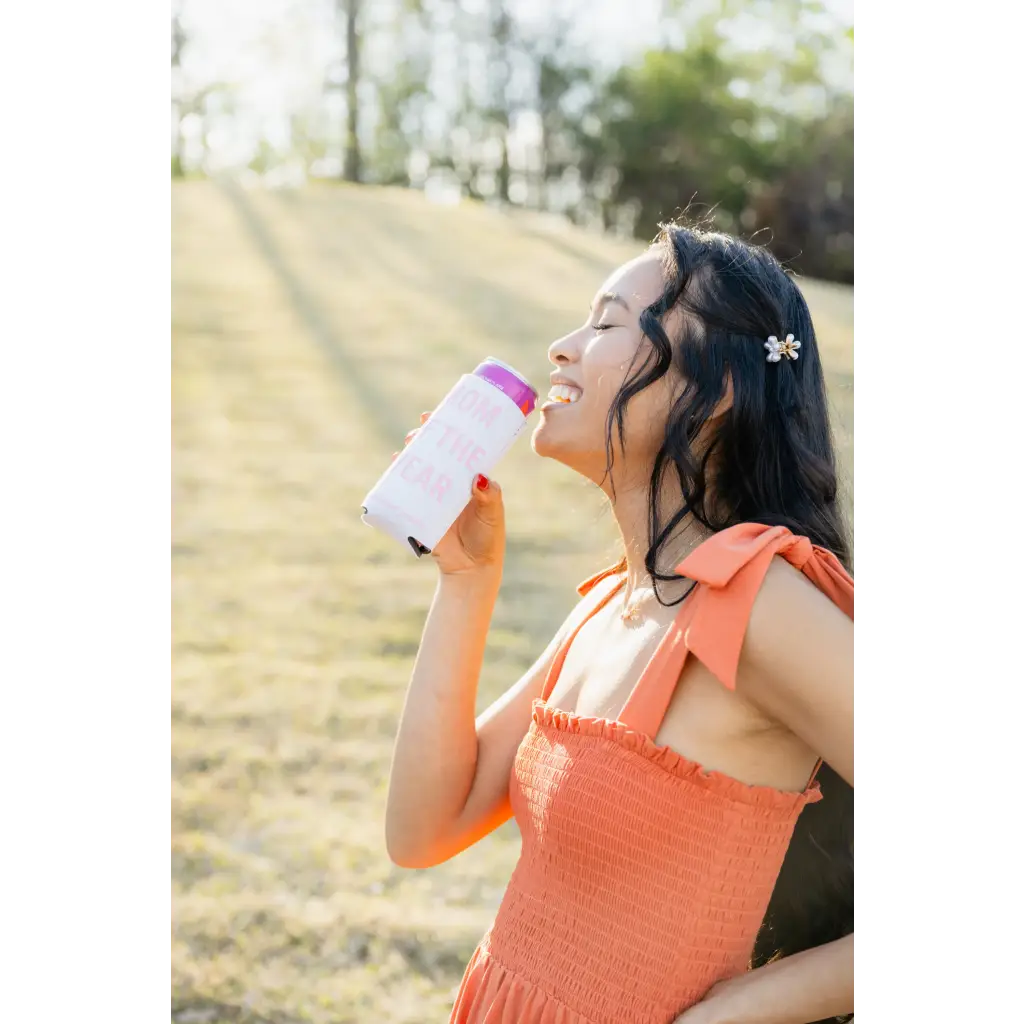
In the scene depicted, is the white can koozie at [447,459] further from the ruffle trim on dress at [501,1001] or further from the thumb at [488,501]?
the ruffle trim on dress at [501,1001]

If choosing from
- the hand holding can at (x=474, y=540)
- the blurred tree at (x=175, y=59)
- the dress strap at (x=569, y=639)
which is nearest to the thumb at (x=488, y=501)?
the hand holding can at (x=474, y=540)

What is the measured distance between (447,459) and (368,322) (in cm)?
368

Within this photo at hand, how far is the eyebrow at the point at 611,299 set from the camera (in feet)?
2.79

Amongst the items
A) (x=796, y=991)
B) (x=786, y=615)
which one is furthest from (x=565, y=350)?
(x=796, y=991)

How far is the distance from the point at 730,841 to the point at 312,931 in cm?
143

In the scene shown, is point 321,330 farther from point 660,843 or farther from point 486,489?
point 660,843

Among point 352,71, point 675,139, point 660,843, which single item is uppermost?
point 352,71

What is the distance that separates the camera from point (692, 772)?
0.76 m

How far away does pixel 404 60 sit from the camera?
8.71ft

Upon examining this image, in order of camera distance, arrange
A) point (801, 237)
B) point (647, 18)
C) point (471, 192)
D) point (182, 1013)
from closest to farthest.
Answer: point (182, 1013) → point (801, 237) → point (647, 18) → point (471, 192)

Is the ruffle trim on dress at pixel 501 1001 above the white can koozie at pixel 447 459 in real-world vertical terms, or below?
below
